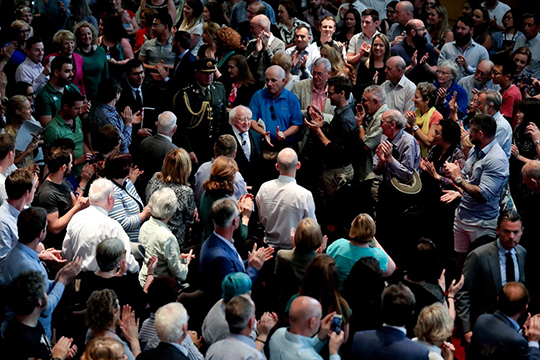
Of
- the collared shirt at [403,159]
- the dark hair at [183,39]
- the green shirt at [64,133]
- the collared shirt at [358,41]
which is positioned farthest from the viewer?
the collared shirt at [358,41]

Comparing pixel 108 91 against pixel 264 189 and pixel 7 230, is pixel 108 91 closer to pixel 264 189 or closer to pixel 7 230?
pixel 264 189

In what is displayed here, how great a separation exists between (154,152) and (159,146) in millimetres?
74

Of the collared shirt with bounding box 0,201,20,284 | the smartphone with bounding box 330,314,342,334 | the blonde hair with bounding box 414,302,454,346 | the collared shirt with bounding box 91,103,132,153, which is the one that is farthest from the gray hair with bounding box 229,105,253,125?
the blonde hair with bounding box 414,302,454,346

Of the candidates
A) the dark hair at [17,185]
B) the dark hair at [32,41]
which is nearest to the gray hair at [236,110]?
the dark hair at [17,185]

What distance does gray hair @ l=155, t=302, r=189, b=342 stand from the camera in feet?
13.1

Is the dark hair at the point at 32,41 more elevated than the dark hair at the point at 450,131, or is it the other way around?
the dark hair at the point at 450,131

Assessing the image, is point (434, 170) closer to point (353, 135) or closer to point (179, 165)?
point (353, 135)

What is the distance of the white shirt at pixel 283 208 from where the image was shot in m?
5.62

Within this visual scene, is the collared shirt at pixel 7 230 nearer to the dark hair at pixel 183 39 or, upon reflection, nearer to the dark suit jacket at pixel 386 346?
the dark suit jacket at pixel 386 346

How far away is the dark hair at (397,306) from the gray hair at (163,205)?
1.80 metres

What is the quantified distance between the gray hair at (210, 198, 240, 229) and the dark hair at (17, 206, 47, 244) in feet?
3.76

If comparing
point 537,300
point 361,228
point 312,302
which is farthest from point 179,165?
point 537,300

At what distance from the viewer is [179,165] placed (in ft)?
19.0

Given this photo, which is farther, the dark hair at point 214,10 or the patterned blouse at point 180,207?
the dark hair at point 214,10
